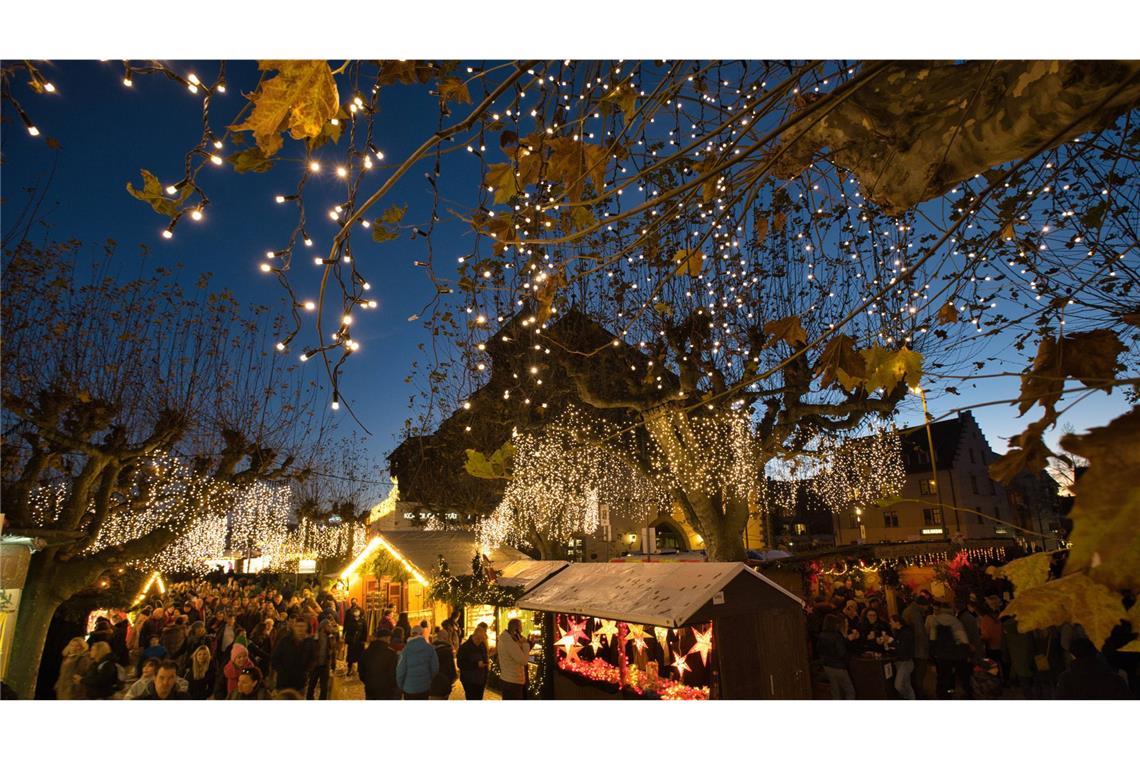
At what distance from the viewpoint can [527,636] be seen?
364 inches

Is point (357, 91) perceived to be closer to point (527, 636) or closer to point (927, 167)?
point (927, 167)

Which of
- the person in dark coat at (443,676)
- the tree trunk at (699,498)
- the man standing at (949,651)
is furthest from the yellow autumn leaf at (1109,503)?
the tree trunk at (699,498)

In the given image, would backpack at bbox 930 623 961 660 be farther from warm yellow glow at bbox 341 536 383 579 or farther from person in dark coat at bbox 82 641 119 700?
warm yellow glow at bbox 341 536 383 579

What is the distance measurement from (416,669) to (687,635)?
322cm

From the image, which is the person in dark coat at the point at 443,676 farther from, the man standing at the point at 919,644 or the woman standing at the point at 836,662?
the man standing at the point at 919,644

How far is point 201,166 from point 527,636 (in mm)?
9055

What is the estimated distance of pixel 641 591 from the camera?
6.41 m

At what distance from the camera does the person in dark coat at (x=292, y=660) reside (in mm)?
7359

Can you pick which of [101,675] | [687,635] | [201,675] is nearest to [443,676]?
[687,635]

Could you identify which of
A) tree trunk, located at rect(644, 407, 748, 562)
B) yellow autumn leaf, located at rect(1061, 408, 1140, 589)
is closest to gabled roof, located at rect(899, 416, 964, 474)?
tree trunk, located at rect(644, 407, 748, 562)

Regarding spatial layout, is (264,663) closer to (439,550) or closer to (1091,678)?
(439,550)

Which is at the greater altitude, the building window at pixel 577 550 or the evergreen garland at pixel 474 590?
the building window at pixel 577 550

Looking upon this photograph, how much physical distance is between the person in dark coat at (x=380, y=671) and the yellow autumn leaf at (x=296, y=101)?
7.16 metres

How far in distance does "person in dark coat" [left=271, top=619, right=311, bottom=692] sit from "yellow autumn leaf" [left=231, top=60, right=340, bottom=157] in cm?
781
